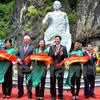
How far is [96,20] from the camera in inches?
690

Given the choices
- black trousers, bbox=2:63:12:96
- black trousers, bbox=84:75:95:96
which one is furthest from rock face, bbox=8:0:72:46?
black trousers, bbox=2:63:12:96

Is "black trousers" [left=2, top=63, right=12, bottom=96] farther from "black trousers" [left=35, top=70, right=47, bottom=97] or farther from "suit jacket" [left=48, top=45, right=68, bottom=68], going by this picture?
"suit jacket" [left=48, top=45, right=68, bottom=68]

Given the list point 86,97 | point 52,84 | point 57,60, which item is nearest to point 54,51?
point 57,60

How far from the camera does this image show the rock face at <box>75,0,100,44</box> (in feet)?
57.2

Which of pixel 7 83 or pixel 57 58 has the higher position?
pixel 57 58

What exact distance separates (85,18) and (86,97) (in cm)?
1014

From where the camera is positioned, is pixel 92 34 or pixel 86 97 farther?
pixel 92 34

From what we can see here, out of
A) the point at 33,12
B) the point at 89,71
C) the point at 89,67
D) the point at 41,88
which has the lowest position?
the point at 41,88

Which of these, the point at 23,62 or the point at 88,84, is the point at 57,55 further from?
the point at 88,84

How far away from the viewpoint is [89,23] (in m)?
17.7

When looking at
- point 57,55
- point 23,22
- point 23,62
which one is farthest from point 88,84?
point 23,22

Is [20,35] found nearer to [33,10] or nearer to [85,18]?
[33,10]

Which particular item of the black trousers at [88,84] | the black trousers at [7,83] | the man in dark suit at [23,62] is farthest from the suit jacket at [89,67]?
the black trousers at [7,83]

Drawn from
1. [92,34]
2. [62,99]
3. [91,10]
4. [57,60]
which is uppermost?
[91,10]
